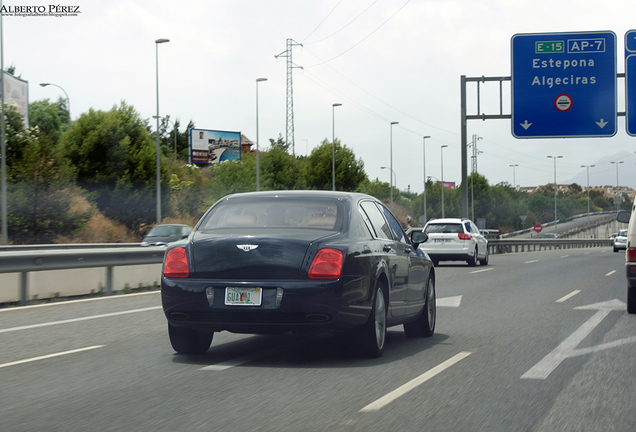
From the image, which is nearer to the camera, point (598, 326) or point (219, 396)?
point (219, 396)

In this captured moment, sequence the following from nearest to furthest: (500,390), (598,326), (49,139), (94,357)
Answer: (500,390) < (94,357) < (598,326) < (49,139)

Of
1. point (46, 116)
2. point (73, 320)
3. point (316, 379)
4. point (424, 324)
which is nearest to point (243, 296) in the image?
point (316, 379)

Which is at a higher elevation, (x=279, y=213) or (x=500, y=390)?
(x=279, y=213)

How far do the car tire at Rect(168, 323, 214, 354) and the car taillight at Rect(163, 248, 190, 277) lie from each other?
580 mm

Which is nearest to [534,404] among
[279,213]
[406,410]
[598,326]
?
[406,410]

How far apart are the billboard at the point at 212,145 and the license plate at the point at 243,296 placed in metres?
86.3

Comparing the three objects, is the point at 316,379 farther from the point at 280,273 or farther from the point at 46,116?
Result: the point at 46,116

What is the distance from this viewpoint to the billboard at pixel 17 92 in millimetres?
53450

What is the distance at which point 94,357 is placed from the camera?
7734mm

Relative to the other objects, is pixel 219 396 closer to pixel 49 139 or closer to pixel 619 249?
pixel 49 139

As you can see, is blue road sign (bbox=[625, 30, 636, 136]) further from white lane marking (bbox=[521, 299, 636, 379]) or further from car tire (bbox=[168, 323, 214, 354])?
car tire (bbox=[168, 323, 214, 354])

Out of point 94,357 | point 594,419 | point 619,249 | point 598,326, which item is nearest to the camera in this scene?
point 594,419

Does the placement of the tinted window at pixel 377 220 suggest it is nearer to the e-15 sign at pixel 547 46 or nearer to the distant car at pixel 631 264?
the distant car at pixel 631 264

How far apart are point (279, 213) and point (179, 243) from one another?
0.96m
